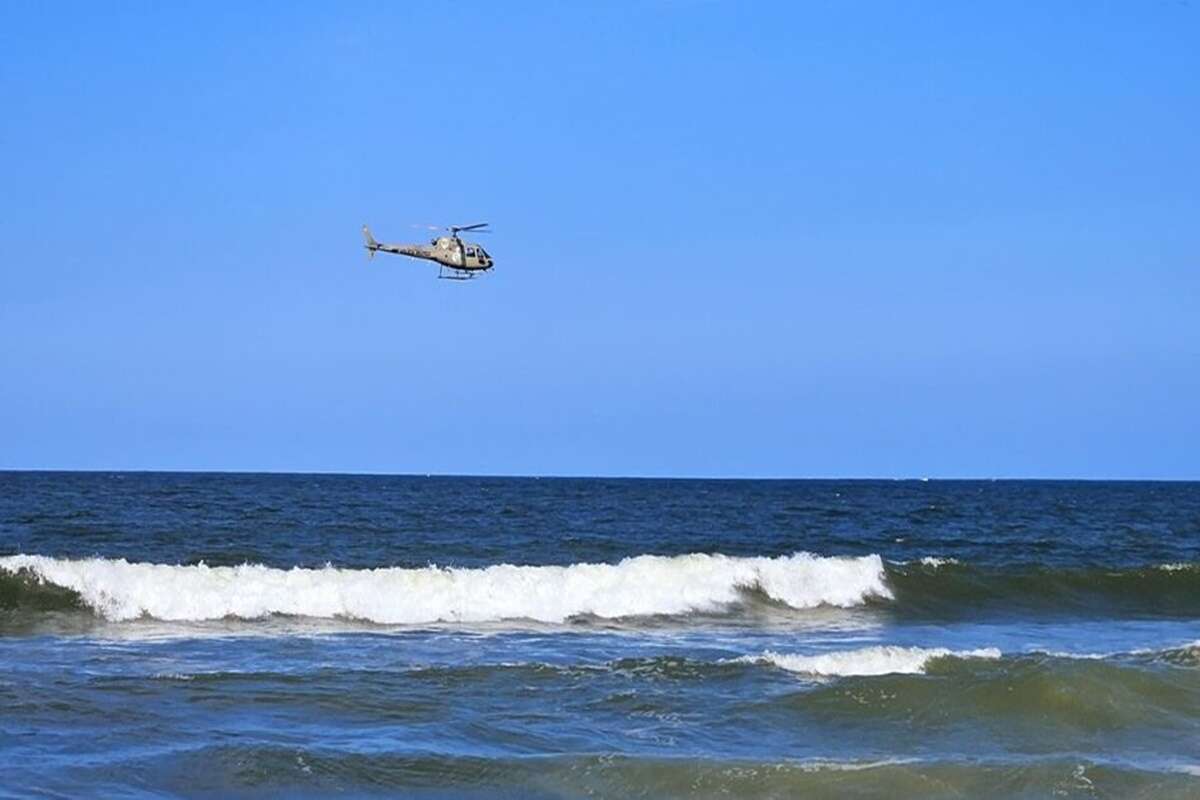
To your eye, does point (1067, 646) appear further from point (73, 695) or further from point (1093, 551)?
point (1093, 551)

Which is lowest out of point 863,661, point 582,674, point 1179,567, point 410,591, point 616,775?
point 616,775

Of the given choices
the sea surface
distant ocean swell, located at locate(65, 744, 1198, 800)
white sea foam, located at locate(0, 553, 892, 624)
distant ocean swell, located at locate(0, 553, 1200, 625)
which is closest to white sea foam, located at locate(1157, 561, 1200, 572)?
the sea surface

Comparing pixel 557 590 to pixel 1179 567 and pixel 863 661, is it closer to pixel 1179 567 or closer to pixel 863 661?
pixel 863 661

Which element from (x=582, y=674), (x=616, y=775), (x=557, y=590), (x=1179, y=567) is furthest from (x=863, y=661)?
(x=1179, y=567)

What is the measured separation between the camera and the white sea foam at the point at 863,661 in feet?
54.3

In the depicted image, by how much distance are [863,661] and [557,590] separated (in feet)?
31.2

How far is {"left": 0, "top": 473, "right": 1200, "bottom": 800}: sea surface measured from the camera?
1180 cm

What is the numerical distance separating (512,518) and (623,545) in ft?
35.5

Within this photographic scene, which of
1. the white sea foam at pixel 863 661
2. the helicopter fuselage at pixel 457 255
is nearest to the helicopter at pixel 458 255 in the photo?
the helicopter fuselage at pixel 457 255

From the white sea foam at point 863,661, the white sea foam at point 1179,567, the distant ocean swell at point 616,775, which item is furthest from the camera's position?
the white sea foam at point 1179,567

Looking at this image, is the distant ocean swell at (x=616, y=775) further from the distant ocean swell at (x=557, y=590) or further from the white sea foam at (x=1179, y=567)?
the white sea foam at (x=1179, y=567)

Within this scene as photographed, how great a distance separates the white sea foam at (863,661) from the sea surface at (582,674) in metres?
0.06

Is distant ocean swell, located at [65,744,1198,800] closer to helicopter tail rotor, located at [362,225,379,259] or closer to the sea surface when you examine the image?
the sea surface

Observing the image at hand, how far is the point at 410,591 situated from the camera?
81.3 ft
